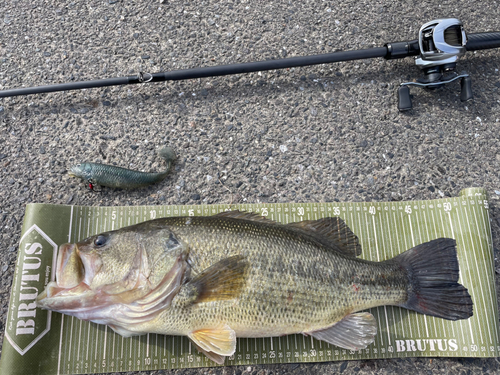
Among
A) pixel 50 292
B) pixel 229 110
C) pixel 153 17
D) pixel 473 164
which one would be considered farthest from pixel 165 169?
pixel 473 164

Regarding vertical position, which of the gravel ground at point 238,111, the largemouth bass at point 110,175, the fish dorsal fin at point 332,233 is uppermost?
the gravel ground at point 238,111

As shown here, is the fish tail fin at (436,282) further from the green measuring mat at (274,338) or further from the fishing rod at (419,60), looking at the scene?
the fishing rod at (419,60)

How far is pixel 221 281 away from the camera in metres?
1.99

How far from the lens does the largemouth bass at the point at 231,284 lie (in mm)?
1940

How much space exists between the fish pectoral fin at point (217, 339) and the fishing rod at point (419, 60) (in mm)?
2004

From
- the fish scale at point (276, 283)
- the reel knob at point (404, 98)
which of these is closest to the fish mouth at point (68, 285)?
the fish scale at point (276, 283)

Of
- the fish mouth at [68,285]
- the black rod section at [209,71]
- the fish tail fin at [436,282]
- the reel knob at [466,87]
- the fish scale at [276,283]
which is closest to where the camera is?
the fish mouth at [68,285]

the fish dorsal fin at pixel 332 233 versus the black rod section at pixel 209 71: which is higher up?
the black rod section at pixel 209 71

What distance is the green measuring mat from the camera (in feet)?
7.75

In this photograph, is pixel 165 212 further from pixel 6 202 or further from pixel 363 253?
pixel 363 253

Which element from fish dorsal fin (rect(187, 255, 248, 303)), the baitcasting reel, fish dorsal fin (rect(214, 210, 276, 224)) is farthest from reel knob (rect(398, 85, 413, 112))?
fish dorsal fin (rect(187, 255, 248, 303))

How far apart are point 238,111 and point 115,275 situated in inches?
69.9

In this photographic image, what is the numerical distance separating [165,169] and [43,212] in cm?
98

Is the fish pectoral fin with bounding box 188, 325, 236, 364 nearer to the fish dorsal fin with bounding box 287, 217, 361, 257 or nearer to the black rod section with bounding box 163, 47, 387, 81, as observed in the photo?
the fish dorsal fin with bounding box 287, 217, 361, 257
